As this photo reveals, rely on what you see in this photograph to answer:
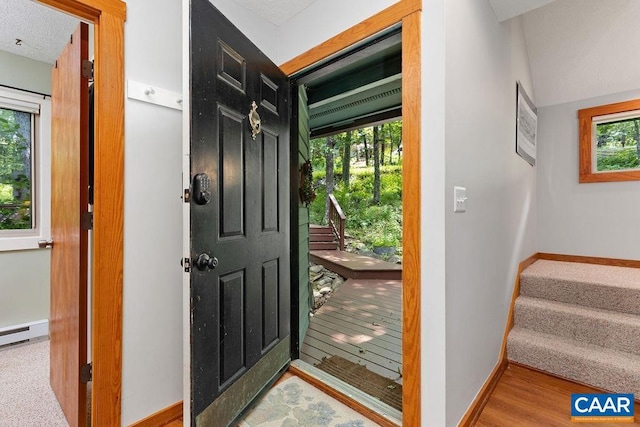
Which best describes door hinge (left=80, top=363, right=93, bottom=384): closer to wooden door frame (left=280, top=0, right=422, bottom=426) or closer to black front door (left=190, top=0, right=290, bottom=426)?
black front door (left=190, top=0, right=290, bottom=426)

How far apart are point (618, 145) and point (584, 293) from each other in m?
1.76

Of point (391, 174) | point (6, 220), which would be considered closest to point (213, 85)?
point (6, 220)

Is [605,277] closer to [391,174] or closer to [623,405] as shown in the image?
[623,405]

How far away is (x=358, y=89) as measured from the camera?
2.91m

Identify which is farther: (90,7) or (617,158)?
(617,158)

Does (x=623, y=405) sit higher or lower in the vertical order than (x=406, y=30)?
lower

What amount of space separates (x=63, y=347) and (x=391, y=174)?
31.8 feet

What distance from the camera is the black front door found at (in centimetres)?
121

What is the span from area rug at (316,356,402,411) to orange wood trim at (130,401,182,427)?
952mm

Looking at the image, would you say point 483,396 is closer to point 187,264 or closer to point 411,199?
point 411,199

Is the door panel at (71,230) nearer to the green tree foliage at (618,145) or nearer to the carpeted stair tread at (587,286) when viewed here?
the carpeted stair tread at (587,286)

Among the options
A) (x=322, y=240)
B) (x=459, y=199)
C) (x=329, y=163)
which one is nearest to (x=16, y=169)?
(x=459, y=199)

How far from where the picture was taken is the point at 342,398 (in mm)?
1708

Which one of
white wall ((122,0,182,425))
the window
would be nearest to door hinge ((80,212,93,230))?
white wall ((122,0,182,425))
